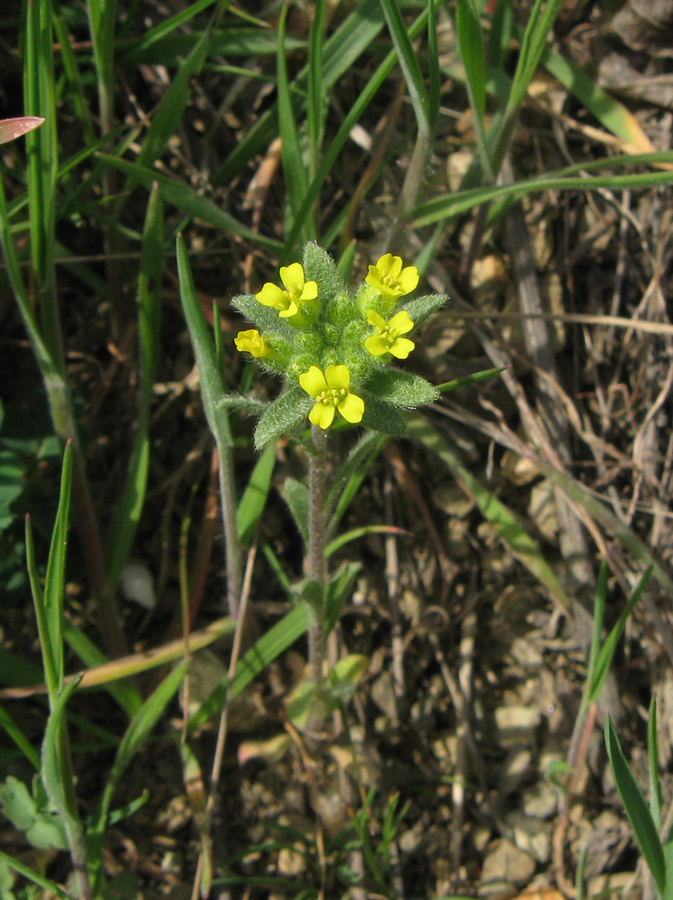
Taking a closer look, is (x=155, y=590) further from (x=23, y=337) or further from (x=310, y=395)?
(x=310, y=395)

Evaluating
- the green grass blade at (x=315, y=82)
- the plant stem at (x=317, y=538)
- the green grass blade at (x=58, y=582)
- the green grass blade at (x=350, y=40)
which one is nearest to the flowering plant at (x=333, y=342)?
the plant stem at (x=317, y=538)

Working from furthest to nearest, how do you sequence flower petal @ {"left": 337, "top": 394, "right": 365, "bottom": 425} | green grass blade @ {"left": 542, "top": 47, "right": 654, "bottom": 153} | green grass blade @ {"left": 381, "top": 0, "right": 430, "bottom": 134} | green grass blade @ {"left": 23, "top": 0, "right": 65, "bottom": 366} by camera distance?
1. green grass blade @ {"left": 542, "top": 47, "right": 654, "bottom": 153}
2. green grass blade @ {"left": 23, "top": 0, "right": 65, "bottom": 366}
3. green grass blade @ {"left": 381, "top": 0, "right": 430, "bottom": 134}
4. flower petal @ {"left": 337, "top": 394, "right": 365, "bottom": 425}

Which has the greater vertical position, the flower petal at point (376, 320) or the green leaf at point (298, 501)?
Answer: the flower petal at point (376, 320)

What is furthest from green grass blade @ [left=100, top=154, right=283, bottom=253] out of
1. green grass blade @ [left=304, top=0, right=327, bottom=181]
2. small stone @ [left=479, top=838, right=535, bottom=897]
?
small stone @ [left=479, top=838, right=535, bottom=897]

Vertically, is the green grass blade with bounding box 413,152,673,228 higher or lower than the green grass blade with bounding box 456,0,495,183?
lower

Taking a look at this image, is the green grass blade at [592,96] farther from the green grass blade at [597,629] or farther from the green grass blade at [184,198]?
the green grass blade at [597,629]

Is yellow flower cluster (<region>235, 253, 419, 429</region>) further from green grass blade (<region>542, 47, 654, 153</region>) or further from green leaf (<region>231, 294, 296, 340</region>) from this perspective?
green grass blade (<region>542, 47, 654, 153</region>)

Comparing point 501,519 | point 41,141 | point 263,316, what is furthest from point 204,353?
point 501,519

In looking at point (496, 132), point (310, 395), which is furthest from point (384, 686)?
point (496, 132)
